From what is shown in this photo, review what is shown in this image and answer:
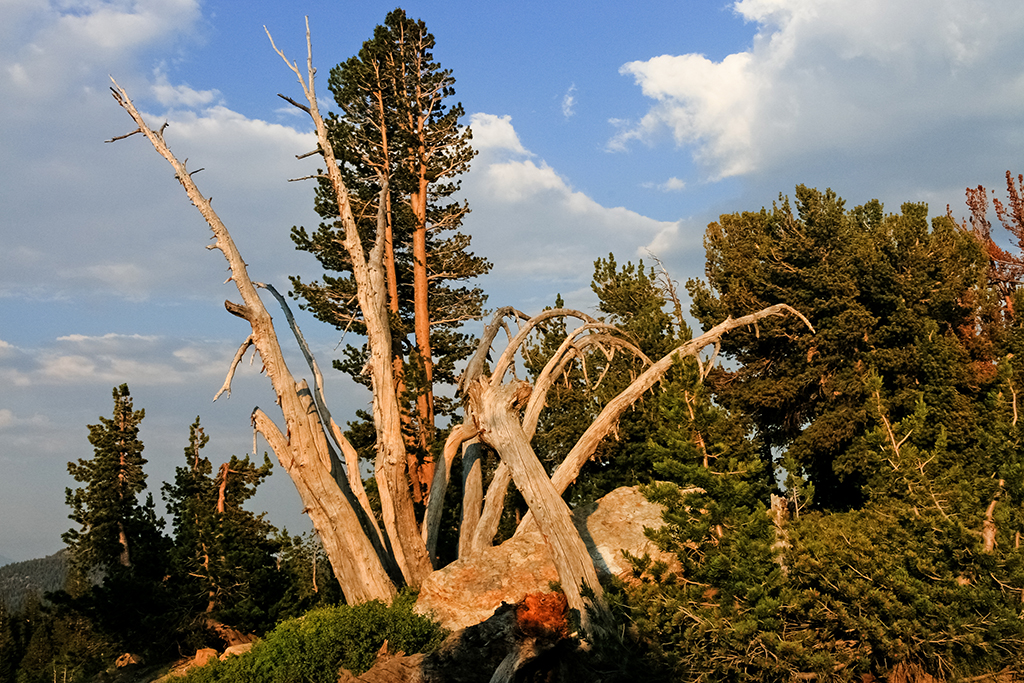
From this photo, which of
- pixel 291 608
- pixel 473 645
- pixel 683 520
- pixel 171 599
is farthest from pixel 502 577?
pixel 171 599

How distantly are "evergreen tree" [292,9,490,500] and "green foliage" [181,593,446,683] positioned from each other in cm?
911

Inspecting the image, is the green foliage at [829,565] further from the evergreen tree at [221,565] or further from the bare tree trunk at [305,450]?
the evergreen tree at [221,565]

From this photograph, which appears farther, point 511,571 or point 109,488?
point 109,488

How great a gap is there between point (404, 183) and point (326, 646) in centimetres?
1375

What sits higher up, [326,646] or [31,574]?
[326,646]

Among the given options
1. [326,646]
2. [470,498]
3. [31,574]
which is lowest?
[31,574]

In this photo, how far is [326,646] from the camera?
1345cm

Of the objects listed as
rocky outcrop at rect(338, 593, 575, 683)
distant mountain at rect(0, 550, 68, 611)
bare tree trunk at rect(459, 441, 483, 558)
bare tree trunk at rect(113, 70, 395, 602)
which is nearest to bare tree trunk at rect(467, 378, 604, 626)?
rocky outcrop at rect(338, 593, 575, 683)

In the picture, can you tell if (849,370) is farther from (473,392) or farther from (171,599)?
(171,599)

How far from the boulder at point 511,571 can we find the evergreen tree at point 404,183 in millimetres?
7754

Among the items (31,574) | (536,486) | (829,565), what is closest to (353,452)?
(536,486)

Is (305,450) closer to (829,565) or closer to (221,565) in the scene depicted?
(221,565)

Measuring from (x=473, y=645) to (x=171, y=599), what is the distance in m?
11.1

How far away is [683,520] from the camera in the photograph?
10617mm
